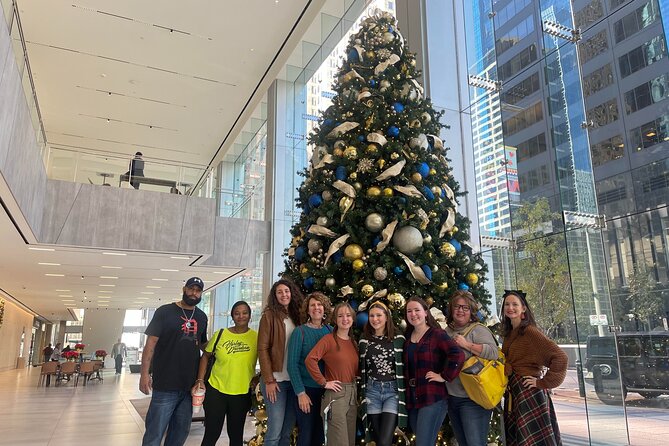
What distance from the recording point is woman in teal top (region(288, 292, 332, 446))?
346 centimetres

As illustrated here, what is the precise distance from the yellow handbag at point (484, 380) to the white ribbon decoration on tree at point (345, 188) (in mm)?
1651

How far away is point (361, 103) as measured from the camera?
4.46 metres

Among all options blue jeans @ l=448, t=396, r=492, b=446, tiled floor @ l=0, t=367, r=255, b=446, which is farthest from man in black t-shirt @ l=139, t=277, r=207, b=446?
tiled floor @ l=0, t=367, r=255, b=446

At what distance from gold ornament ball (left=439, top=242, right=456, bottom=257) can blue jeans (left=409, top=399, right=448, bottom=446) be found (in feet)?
4.17

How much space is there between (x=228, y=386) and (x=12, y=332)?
2942 cm

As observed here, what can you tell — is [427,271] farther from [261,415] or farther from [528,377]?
[261,415]

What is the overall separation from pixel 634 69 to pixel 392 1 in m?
4.99

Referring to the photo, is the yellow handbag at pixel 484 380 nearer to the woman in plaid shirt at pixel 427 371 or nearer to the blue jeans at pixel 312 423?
the woman in plaid shirt at pixel 427 371

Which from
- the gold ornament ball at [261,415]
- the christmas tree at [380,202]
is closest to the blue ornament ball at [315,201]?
the christmas tree at [380,202]

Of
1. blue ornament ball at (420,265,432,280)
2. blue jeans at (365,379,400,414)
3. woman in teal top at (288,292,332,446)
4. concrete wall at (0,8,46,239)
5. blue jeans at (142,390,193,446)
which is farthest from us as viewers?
concrete wall at (0,8,46,239)

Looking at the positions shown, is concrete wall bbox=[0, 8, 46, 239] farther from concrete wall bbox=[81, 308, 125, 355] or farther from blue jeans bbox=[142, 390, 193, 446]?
concrete wall bbox=[81, 308, 125, 355]

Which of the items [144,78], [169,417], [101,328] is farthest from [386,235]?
[101,328]

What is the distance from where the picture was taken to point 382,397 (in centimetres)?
334

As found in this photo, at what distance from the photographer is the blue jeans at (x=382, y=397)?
3332 millimetres
